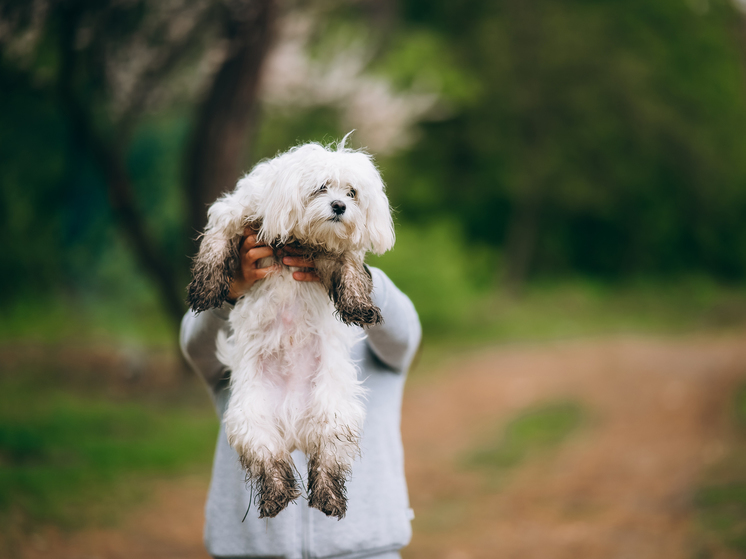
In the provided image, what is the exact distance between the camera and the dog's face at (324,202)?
1.96m

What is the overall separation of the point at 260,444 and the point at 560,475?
5.93 meters

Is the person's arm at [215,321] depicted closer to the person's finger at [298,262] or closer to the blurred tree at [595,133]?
the person's finger at [298,262]

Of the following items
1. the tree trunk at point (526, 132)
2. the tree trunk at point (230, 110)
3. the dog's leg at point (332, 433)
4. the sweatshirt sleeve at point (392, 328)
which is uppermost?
the tree trunk at point (526, 132)

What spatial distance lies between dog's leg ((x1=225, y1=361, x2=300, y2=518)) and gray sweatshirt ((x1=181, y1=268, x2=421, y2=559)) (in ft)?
1.10

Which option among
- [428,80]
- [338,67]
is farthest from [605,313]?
[338,67]

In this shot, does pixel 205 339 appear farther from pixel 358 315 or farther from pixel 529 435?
pixel 529 435

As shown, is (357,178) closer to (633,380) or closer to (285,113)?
(633,380)

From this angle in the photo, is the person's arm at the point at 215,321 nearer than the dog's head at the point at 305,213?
No

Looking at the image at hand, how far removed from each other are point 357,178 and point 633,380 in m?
9.08

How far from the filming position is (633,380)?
391 inches

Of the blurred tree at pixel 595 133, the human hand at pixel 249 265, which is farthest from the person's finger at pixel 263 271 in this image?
the blurred tree at pixel 595 133

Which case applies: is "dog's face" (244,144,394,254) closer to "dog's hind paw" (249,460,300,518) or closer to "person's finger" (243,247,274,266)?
"person's finger" (243,247,274,266)

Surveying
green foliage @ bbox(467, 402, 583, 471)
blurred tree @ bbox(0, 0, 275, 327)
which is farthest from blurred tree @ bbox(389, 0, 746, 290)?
green foliage @ bbox(467, 402, 583, 471)

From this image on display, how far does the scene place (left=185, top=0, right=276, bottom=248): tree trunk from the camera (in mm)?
7453
